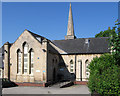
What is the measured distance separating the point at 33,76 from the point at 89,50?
1275cm

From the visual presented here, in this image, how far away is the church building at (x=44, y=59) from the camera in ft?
73.2

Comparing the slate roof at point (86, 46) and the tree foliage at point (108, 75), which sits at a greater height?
the slate roof at point (86, 46)

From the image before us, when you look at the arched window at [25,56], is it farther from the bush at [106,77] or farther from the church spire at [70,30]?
the church spire at [70,30]

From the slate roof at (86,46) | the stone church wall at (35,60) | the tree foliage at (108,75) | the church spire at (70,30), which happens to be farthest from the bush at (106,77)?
the church spire at (70,30)

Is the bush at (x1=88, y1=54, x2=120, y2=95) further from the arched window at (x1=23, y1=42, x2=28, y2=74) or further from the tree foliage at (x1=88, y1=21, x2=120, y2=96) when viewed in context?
the arched window at (x1=23, y1=42, x2=28, y2=74)

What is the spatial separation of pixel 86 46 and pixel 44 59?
11.3 metres

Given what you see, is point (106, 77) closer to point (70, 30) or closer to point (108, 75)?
point (108, 75)

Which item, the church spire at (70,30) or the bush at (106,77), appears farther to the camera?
the church spire at (70,30)

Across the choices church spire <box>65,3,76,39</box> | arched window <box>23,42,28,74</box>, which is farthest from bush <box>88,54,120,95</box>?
church spire <box>65,3,76,39</box>

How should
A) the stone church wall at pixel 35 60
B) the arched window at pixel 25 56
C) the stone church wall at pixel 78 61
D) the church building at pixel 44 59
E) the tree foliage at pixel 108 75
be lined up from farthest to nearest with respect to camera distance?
the stone church wall at pixel 78 61 → the arched window at pixel 25 56 → the church building at pixel 44 59 → the stone church wall at pixel 35 60 → the tree foliage at pixel 108 75

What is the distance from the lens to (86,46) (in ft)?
94.4

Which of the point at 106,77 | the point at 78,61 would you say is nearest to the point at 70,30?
the point at 78,61

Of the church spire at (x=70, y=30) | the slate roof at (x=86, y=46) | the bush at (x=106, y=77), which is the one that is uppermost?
the church spire at (x=70, y=30)

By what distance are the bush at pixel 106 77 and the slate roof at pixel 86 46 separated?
15879mm
